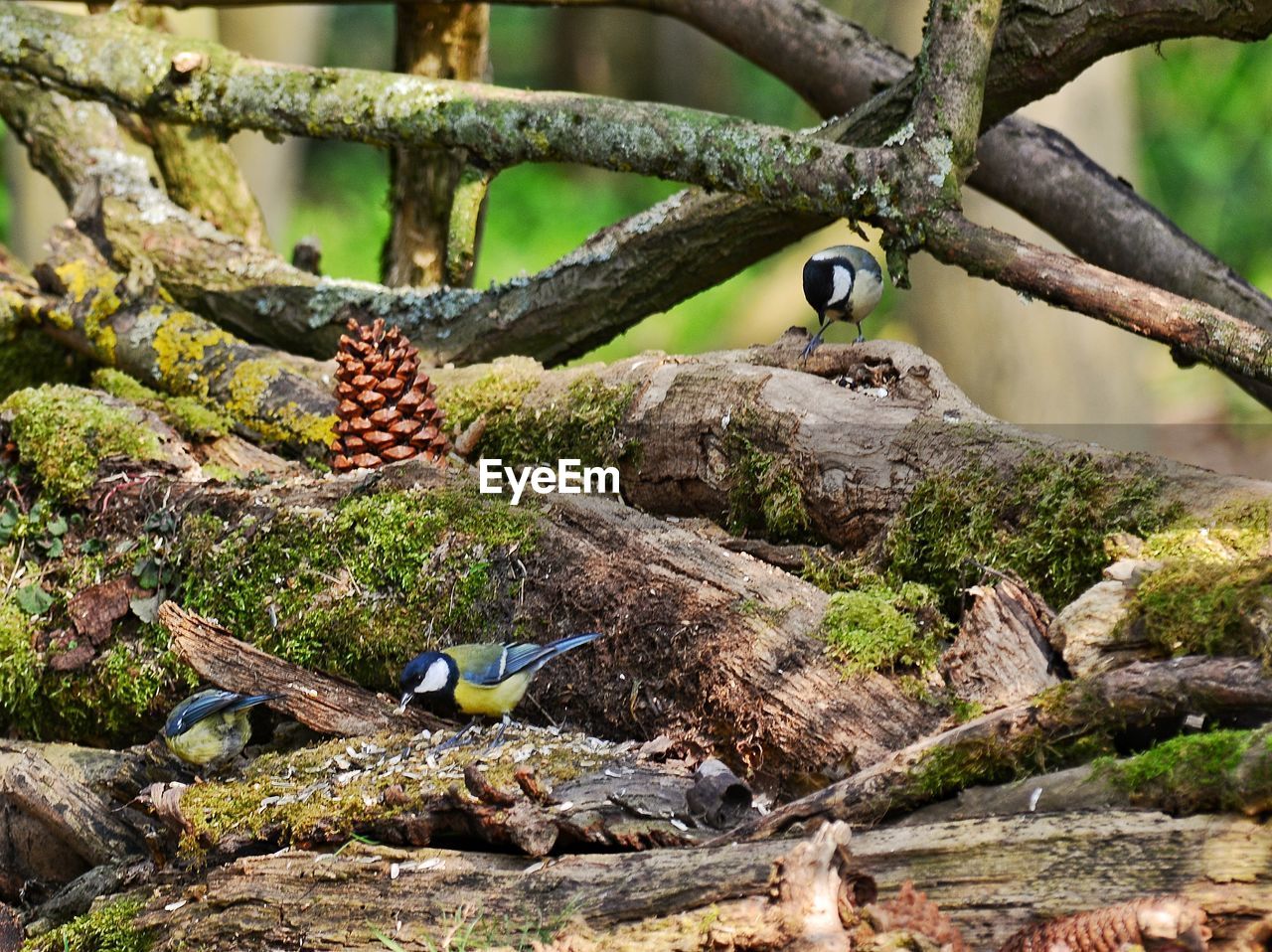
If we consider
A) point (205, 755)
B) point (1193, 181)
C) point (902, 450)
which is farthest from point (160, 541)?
point (1193, 181)

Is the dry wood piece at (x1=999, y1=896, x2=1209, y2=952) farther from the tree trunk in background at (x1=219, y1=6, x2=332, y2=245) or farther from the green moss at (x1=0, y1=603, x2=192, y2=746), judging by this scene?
the tree trunk in background at (x1=219, y1=6, x2=332, y2=245)

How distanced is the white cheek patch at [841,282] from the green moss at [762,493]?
947 mm

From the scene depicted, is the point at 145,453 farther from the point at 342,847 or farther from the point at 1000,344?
the point at 1000,344

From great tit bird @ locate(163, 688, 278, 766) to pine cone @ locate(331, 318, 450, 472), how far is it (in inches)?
40.3

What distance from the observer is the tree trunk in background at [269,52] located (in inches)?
356

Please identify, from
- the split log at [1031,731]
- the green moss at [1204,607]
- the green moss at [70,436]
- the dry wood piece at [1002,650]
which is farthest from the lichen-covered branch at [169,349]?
the green moss at [1204,607]

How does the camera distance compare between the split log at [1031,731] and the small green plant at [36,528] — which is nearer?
the split log at [1031,731]

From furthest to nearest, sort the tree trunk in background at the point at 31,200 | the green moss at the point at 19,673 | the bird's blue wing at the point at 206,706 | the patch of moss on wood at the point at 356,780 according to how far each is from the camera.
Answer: the tree trunk in background at the point at 31,200, the green moss at the point at 19,673, the bird's blue wing at the point at 206,706, the patch of moss on wood at the point at 356,780

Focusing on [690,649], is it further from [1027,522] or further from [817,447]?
[1027,522]

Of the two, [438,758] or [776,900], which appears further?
[438,758]

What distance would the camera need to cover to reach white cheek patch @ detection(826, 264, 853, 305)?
4047 mm

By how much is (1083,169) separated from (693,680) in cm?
301

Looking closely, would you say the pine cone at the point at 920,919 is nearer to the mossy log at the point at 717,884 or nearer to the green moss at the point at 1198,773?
the mossy log at the point at 717,884

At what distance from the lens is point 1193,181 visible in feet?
37.9
